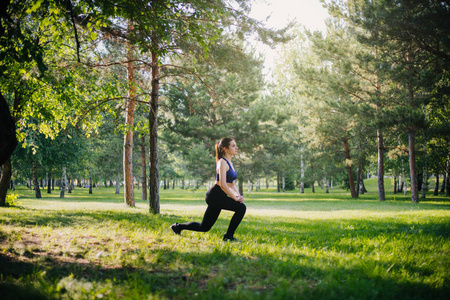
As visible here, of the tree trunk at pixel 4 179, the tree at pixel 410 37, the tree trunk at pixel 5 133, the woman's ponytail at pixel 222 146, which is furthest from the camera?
the tree at pixel 410 37

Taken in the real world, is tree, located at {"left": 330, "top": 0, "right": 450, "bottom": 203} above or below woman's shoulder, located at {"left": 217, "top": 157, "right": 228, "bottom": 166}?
above

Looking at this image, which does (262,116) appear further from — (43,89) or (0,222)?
(0,222)

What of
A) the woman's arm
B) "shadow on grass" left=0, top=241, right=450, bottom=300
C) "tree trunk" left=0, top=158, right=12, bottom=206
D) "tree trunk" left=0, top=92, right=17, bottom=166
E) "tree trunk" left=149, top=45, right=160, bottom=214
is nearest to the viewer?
"shadow on grass" left=0, top=241, right=450, bottom=300

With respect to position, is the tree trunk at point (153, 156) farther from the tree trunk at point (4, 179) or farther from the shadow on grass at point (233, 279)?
the tree trunk at point (4, 179)

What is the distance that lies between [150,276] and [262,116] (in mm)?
21067

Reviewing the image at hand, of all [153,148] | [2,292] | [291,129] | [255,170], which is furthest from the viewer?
[291,129]

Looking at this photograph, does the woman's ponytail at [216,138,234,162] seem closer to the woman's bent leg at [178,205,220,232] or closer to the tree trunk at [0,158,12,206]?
the woman's bent leg at [178,205,220,232]

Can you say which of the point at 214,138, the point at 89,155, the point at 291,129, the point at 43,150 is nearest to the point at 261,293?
the point at 214,138

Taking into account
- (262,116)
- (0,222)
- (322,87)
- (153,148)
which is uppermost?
(322,87)

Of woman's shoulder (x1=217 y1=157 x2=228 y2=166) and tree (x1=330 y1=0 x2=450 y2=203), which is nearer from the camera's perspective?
woman's shoulder (x1=217 y1=157 x2=228 y2=166)

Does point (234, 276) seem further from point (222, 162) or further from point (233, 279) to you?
point (222, 162)

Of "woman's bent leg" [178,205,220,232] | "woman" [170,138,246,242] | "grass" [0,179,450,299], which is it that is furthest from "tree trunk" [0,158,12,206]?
"woman" [170,138,246,242]

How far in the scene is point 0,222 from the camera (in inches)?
267

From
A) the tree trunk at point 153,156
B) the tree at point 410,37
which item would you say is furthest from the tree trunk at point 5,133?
the tree at point 410,37
